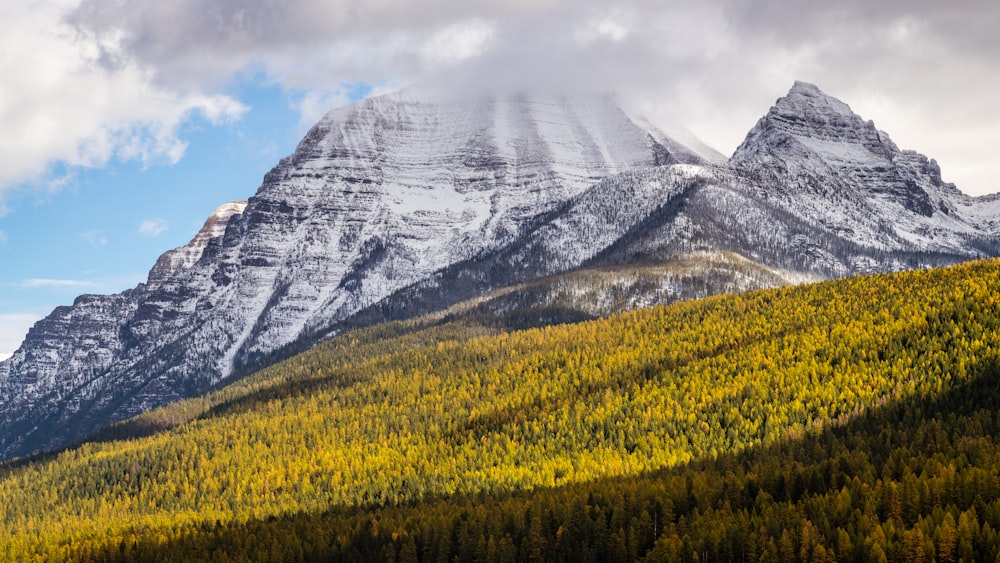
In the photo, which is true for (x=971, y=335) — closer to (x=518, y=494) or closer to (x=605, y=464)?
(x=605, y=464)

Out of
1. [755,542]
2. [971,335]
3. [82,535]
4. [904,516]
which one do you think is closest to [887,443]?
[904,516]

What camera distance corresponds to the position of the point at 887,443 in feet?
450

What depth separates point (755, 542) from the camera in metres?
94.8

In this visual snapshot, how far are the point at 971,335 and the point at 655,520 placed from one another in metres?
103

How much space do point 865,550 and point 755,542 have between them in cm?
1107

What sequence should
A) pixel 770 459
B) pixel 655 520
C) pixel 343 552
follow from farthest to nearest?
pixel 770 459 < pixel 343 552 < pixel 655 520

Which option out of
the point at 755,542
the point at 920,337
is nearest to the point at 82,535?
the point at 755,542

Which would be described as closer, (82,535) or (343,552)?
(343,552)

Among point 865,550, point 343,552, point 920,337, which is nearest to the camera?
point 865,550

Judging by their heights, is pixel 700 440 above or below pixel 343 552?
above

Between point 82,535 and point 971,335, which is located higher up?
point 971,335

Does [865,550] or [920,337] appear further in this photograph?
[920,337]

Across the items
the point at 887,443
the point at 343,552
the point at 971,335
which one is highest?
the point at 971,335

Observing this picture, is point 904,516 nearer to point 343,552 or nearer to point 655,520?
point 655,520
